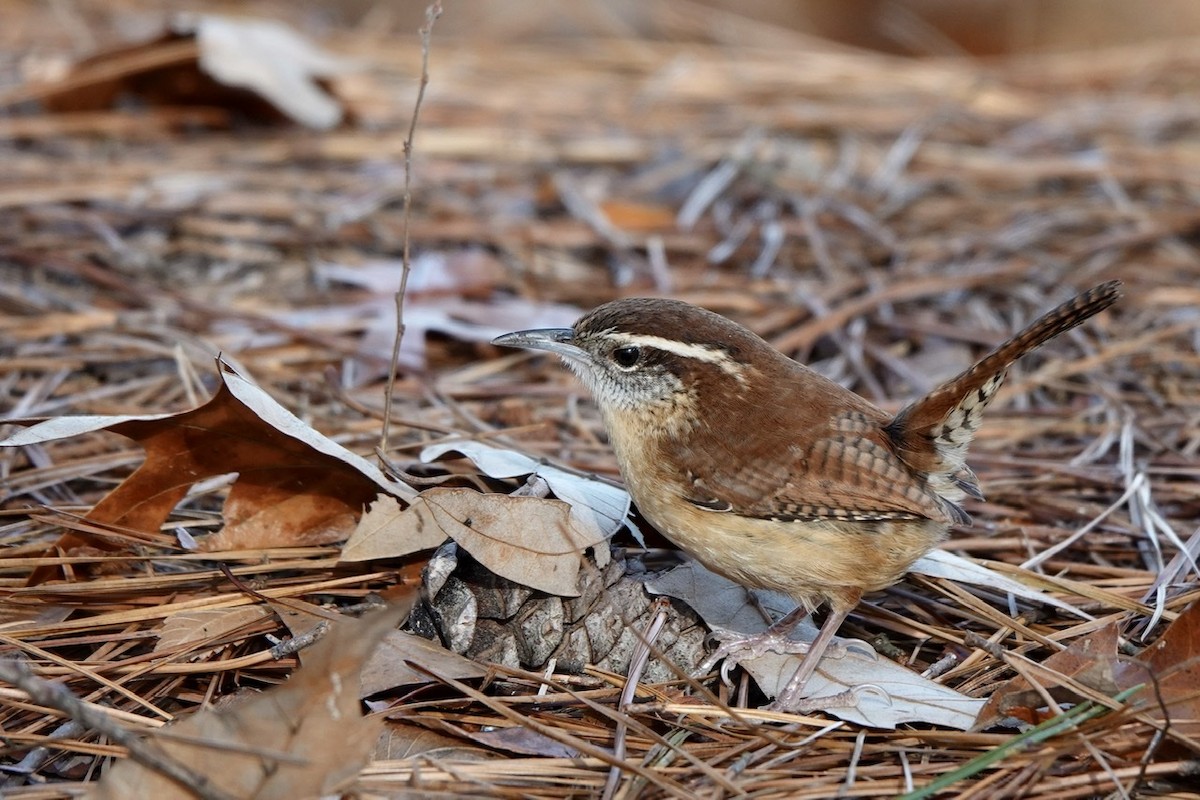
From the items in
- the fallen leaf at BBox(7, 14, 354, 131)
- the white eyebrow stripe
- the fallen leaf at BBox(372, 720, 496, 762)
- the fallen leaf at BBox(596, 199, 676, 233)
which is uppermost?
the fallen leaf at BBox(7, 14, 354, 131)

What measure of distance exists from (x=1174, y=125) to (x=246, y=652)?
269 inches

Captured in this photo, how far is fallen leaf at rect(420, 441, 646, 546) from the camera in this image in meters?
3.61

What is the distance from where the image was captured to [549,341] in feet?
12.8

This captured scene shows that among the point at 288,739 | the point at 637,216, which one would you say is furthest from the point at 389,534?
the point at 637,216

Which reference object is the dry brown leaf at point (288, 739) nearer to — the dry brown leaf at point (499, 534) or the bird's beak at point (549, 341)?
the dry brown leaf at point (499, 534)

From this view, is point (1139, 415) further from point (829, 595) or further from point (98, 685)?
point (98, 685)

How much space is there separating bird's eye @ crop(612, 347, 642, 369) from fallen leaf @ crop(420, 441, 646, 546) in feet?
1.39

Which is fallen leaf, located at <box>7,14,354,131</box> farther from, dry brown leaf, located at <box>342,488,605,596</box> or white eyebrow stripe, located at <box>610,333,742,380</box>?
dry brown leaf, located at <box>342,488,605,596</box>

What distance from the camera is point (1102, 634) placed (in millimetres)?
3240

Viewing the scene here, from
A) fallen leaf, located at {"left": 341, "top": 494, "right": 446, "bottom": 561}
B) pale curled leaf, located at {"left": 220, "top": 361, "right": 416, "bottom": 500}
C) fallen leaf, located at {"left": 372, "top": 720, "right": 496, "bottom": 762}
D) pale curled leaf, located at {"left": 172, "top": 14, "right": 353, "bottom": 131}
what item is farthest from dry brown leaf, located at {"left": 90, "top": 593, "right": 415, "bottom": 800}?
pale curled leaf, located at {"left": 172, "top": 14, "right": 353, "bottom": 131}

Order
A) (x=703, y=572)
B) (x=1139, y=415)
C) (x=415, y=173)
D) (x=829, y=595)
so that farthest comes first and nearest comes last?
(x=415, y=173)
(x=1139, y=415)
(x=703, y=572)
(x=829, y=595)

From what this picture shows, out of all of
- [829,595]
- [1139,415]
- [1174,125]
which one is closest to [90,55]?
[829,595]

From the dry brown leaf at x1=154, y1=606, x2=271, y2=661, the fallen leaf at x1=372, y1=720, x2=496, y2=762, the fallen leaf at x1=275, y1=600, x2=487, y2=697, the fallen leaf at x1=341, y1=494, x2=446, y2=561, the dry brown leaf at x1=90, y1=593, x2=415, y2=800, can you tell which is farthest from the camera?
the fallen leaf at x1=341, y1=494, x2=446, y2=561

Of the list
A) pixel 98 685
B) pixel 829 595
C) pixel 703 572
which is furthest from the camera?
pixel 703 572
